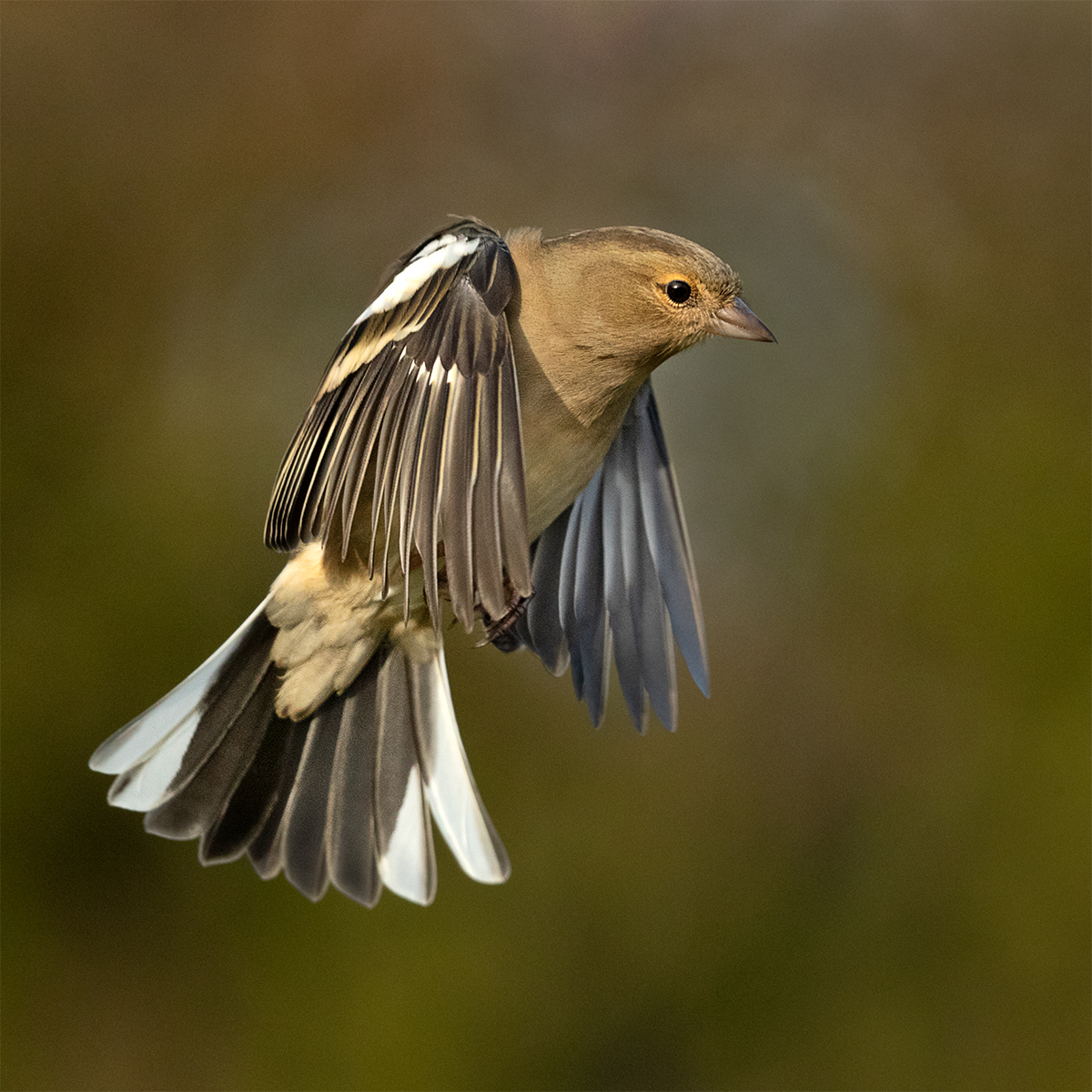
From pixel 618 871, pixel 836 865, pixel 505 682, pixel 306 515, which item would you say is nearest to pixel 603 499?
pixel 306 515

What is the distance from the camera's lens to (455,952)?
3.46 m

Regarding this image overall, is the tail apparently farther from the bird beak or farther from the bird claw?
the bird beak

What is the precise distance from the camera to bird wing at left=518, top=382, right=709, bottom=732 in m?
2.64

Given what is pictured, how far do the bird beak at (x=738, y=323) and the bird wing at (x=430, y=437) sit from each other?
0.41m

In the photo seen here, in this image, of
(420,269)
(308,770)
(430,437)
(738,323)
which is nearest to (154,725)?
(308,770)

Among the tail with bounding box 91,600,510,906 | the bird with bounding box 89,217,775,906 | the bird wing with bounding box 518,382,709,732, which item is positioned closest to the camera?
the bird with bounding box 89,217,775,906

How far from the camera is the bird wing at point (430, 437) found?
68.4 inches

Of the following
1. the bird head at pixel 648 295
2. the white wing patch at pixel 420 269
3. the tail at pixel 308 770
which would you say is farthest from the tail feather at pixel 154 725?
the bird head at pixel 648 295

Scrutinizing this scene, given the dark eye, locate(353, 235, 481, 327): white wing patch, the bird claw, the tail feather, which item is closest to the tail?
the tail feather

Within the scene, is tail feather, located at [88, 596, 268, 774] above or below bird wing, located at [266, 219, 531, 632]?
below

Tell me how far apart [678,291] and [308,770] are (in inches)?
47.8

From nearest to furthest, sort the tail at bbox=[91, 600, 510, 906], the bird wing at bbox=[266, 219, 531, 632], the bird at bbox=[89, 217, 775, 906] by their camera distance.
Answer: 1. the bird wing at bbox=[266, 219, 531, 632]
2. the bird at bbox=[89, 217, 775, 906]
3. the tail at bbox=[91, 600, 510, 906]

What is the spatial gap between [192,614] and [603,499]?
154 centimetres

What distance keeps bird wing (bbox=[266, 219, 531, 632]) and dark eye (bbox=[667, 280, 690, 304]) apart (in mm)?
313
